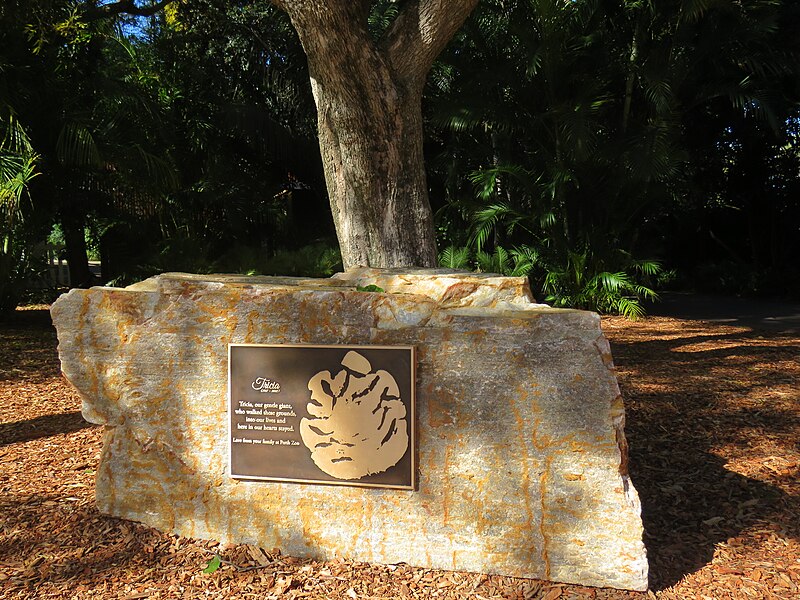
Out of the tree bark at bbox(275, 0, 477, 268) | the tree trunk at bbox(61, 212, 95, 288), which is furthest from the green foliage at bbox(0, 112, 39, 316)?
the tree bark at bbox(275, 0, 477, 268)

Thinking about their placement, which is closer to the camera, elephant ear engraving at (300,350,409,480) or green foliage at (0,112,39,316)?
elephant ear engraving at (300,350,409,480)

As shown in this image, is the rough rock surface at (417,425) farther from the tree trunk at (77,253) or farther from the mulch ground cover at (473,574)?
the tree trunk at (77,253)

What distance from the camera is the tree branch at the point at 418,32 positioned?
4.72 metres

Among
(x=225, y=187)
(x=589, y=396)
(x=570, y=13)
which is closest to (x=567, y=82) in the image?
(x=570, y=13)

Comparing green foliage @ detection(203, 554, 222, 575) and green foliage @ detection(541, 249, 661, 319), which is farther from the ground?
green foliage @ detection(541, 249, 661, 319)

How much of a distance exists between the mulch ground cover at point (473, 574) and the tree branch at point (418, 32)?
298 cm

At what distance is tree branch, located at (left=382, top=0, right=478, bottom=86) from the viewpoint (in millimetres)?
4719

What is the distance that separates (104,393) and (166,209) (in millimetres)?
8895

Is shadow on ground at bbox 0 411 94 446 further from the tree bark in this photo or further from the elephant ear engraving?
the elephant ear engraving

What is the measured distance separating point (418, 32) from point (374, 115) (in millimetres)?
687

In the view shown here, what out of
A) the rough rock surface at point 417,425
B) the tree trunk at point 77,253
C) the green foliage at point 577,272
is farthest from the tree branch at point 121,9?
the rough rock surface at point 417,425

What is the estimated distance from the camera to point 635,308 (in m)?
9.30

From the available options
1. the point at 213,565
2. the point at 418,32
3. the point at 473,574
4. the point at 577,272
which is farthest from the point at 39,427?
the point at 577,272

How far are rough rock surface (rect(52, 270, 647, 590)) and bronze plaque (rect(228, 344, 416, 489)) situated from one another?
0.06 m
